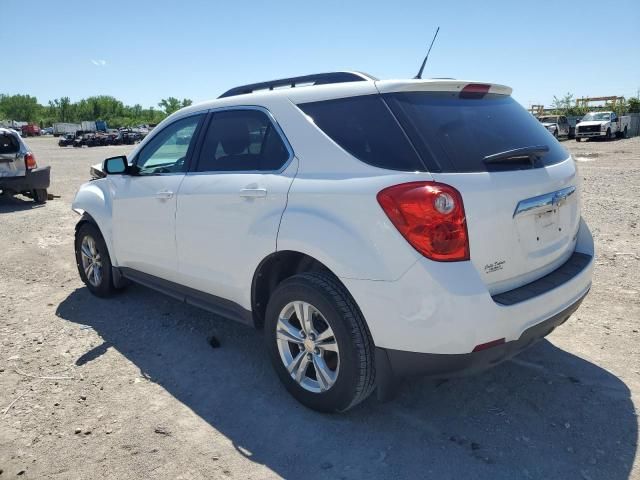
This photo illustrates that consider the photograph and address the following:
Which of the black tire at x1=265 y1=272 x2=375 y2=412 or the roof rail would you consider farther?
the roof rail

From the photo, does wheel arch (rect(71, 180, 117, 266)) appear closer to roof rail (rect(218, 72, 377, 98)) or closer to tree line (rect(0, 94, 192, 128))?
roof rail (rect(218, 72, 377, 98))

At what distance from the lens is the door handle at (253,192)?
3063 millimetres

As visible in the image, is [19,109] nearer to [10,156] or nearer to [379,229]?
[10,156]

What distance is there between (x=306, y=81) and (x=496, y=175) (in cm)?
149

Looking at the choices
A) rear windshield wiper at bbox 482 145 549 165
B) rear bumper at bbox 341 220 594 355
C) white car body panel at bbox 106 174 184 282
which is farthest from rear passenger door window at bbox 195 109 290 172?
rear windshield wiper at bbox 482 145 549 165

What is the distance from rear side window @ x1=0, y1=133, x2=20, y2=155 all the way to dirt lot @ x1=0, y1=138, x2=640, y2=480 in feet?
24.8

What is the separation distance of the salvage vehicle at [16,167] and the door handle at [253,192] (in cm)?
977

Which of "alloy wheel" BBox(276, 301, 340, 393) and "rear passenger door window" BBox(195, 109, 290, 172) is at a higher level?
"rear passenger door window" BBox(195, 109, 290, 172)

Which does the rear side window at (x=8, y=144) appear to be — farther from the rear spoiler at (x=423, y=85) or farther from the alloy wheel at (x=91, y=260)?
the rear spoiler at (x=423, y=85)

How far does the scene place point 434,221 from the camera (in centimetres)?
237

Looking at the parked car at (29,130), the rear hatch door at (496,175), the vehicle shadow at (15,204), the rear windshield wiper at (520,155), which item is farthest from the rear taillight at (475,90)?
the parked car at (29,130)

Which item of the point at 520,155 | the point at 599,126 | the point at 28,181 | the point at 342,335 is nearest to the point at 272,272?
the point at 342,335

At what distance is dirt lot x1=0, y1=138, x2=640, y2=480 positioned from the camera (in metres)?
2.57

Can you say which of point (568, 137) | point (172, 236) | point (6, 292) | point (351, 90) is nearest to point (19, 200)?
point (6, 292)
